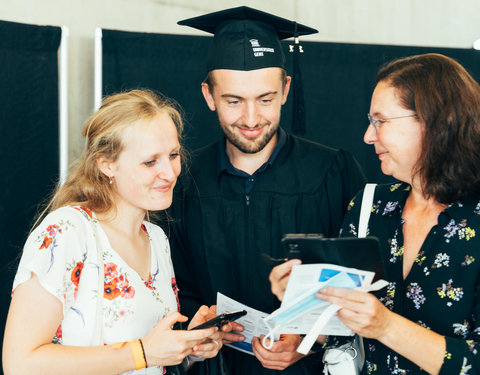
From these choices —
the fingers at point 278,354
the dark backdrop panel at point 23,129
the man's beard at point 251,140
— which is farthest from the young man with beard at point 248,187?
the dark backdrop panel at point 23,129

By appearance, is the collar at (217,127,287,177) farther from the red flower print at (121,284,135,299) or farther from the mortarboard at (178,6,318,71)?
the red flower print at (121,284,135,299)

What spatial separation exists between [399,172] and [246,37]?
2.86ft

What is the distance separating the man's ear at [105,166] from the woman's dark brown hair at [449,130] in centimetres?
95

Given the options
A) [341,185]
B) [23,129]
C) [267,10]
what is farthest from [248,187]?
[267,10]

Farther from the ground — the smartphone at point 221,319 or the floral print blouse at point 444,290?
the floral print blouse at point 444,290

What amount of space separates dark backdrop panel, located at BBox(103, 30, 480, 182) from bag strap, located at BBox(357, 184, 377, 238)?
147 cm

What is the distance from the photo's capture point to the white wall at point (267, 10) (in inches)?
120

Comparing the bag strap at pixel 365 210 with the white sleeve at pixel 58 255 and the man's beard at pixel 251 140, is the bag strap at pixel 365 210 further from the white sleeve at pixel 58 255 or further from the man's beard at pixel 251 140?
the white sleeve at pixel 58 255

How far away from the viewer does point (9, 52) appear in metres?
2.76

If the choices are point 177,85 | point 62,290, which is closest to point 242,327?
point 62,290

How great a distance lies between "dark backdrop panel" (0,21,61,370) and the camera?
9.11 ft

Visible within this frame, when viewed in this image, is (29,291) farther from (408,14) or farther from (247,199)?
(408,14)

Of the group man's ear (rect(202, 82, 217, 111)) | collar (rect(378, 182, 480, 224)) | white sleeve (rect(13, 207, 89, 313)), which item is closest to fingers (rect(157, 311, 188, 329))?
white sleeve (rect(13, 207, 89, 313))

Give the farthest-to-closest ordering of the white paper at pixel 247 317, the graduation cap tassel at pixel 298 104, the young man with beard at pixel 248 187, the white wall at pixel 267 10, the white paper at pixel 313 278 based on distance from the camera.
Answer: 1. the white wall at pixel 267 10
2. the graduation cap tassel at pixel 298 104
3. the young man with beard at pixel 248 187
4. the white paper at pixel 247 317
5. the white paper at pixel 313 278
